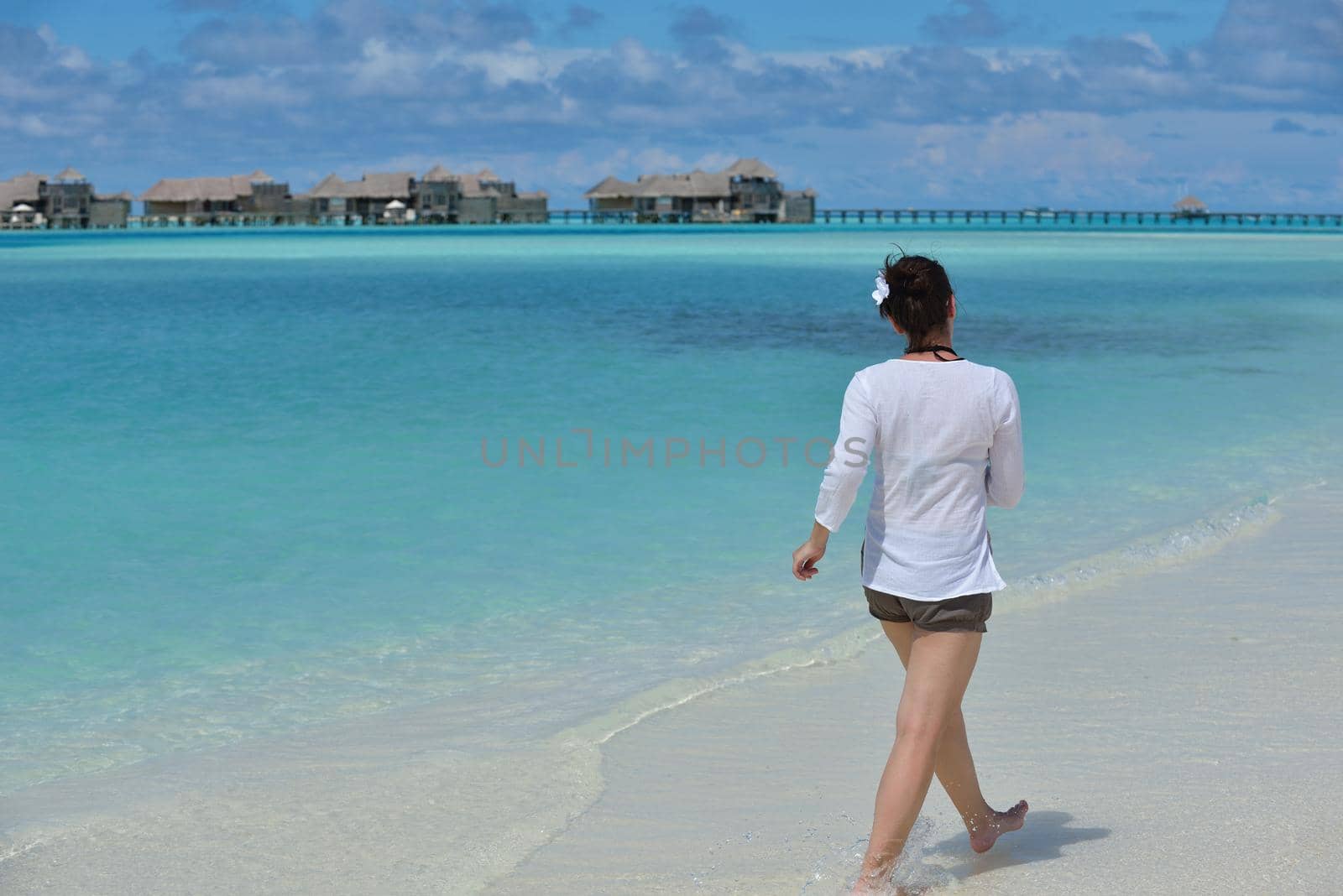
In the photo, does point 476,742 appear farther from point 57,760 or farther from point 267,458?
point 267,458

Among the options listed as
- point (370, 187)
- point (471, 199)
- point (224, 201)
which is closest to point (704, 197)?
point (471, 199)

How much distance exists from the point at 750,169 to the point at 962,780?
121486 mm

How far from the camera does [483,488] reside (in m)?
9.73

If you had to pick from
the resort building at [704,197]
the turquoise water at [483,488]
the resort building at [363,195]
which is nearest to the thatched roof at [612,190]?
the resort building at [704,197]

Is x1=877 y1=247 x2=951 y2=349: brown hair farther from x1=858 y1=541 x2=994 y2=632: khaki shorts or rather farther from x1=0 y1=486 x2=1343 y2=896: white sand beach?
x1=0 y1=486 x2=1343 y2=896: white sand beach

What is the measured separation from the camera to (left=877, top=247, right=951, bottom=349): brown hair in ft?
8.99

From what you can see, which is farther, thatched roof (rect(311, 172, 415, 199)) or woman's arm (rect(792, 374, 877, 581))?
thatched roof (rect(311, 172, 415, 199))

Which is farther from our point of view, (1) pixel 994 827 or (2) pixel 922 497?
(1) pixel 994 827

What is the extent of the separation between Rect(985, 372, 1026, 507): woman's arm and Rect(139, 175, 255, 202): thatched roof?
423 ft

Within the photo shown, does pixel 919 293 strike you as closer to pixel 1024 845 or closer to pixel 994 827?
pixel 994 827

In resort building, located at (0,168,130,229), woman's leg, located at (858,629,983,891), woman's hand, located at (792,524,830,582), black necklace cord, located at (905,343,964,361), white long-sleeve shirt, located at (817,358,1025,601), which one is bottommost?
woman's leg, located at (858,629,983,891)

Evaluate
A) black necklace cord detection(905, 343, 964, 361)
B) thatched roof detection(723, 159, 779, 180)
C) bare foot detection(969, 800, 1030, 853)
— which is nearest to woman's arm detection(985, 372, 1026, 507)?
black necklace cord detection(905, 343, 964, 361)

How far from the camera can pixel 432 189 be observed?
123 meters

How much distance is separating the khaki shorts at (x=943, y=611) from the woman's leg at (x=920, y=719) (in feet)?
0.08
